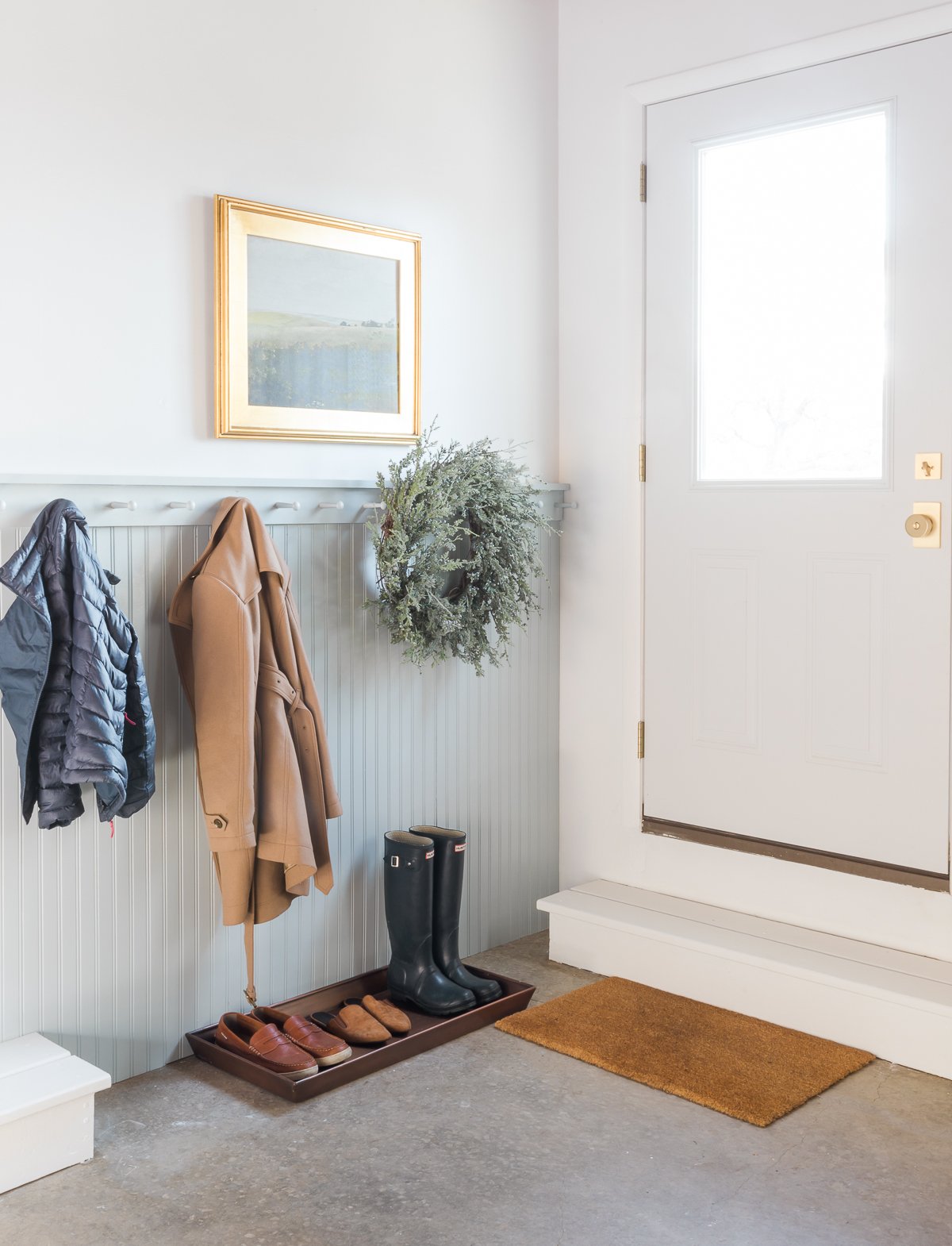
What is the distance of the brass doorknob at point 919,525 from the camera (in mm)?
2684

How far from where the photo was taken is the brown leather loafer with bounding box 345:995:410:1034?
2686mm

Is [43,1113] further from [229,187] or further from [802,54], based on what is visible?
[802,54]

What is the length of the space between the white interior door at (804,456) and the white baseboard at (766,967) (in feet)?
0.75

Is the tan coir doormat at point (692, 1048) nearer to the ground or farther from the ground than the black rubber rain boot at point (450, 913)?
nearer to the ground

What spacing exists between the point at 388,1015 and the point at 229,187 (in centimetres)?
186

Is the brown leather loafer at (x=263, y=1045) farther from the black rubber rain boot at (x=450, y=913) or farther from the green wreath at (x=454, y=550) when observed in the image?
the green wreath at (x=454, y=550)

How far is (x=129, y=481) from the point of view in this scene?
240 cm

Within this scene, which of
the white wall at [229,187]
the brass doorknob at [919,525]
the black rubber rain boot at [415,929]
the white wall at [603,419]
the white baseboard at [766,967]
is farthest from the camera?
the white wall at [603,419]

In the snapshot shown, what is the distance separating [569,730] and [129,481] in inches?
60.5

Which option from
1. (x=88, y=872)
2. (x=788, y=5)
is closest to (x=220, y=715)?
(x=88, y=872)

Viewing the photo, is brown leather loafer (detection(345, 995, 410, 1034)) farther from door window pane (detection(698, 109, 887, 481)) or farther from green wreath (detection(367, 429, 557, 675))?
door window pane (detection(698, 109, 887, 481))

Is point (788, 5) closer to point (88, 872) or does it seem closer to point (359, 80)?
point (359, 80)

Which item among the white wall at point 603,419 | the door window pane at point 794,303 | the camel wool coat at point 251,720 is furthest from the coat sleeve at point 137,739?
the door window pane at point 794,303

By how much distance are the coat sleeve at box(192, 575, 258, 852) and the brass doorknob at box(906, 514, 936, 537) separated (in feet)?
4.87
